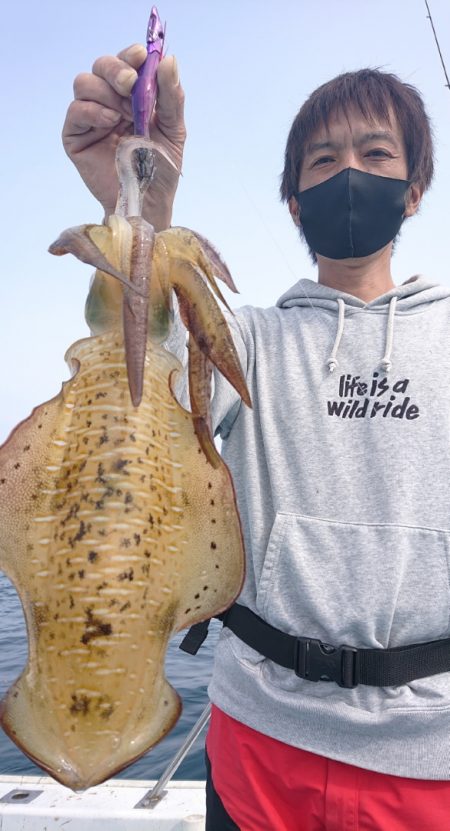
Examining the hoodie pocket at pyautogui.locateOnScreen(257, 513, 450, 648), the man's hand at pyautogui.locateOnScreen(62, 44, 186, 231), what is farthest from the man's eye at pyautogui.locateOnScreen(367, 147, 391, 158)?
the hoodie pocket at pyautogui.locateOnScreen(257, 513, 450, 648)

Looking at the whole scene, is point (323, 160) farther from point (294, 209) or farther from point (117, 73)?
point (117, 73)

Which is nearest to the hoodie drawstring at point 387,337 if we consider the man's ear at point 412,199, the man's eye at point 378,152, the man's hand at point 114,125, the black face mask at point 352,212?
the black face mask at point 352,212

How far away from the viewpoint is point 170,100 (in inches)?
76.9

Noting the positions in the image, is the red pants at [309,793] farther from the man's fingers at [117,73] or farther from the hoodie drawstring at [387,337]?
the man's fingers at [117,73]

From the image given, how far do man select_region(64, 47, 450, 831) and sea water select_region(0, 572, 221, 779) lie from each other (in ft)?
2.15

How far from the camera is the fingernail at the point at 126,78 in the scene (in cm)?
180

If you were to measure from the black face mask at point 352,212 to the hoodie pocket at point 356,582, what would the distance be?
1.38m

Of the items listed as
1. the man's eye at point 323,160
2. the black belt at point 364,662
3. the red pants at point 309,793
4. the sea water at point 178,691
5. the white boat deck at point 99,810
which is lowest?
the sea water at point 178,691

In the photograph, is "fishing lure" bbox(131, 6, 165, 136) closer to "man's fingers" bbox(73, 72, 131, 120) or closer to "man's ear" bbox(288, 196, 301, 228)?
"man's fingers" bbox(73, 72, 131, 120)

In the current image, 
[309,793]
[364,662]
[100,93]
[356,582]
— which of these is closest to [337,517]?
[356,582]

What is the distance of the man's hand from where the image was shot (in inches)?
73.4

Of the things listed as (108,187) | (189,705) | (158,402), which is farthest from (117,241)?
(189,705)

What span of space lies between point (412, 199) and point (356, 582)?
201cm

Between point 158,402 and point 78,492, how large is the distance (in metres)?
0.28
